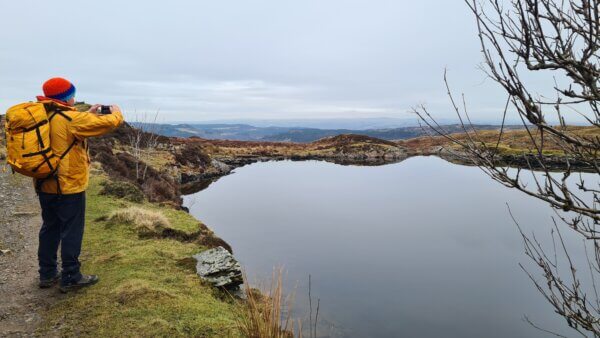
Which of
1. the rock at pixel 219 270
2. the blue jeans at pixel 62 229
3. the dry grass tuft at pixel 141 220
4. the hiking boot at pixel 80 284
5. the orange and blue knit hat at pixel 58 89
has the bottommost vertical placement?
the rock at pixel 219 270

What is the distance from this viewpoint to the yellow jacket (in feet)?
19.9

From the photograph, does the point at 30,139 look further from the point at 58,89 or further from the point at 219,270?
the point at 219,270

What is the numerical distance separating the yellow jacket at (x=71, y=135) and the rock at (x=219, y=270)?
14.4 feet

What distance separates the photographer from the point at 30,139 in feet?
19.1

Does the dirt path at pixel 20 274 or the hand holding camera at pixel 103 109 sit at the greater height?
the hand holding camera at pixel 103 109

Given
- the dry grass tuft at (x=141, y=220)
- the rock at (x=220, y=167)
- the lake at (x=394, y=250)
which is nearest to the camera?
the lake at (x=394, y=250)

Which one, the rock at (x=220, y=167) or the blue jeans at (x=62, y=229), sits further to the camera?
the rock at (x=220, y=167)

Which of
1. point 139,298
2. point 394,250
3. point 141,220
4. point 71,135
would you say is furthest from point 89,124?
point 394,250

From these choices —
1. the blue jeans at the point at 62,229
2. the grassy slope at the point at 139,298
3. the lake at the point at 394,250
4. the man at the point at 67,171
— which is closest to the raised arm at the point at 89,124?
the man at the point at 67,171

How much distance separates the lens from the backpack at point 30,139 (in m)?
5.79

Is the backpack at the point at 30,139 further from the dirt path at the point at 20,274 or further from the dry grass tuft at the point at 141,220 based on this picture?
the dry grass tuft at the point at 141,220

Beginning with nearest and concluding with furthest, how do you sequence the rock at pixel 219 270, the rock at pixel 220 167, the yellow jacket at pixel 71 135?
1. the yellow jacket at pixel 71 135
2. the rock at pixel 219 270
3. the rock at pixel 220 167

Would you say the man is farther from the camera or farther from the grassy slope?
the grassy slope

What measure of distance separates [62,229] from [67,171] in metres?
1.11
